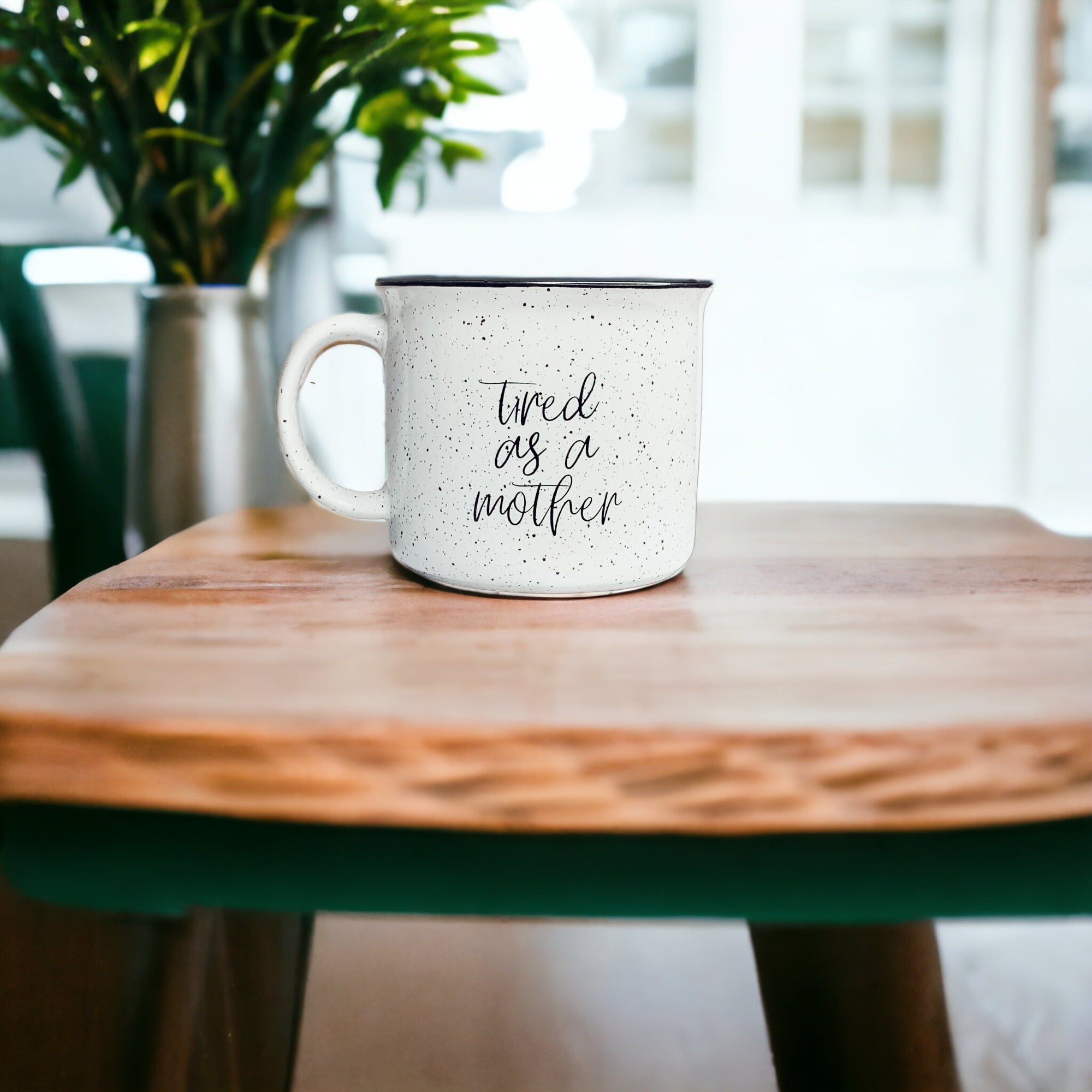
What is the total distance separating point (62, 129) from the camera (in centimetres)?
75

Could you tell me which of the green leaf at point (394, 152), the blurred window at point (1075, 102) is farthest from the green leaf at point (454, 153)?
the blurred window at point (1075, 102)

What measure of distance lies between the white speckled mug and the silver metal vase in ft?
1.09

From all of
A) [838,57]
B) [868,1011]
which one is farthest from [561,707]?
[838,57]

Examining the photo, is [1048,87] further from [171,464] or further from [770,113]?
[171,464]

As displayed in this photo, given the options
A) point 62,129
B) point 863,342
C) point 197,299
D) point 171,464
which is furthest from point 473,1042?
point 863,342

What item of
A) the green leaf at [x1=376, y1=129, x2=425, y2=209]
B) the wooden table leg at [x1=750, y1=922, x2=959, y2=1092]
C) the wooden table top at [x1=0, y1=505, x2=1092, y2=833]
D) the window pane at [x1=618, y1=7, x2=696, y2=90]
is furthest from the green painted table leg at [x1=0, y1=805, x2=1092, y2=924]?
the window pane at [x1=618, y1=7, x2=696, y2=90]

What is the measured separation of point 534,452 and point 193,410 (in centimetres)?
42

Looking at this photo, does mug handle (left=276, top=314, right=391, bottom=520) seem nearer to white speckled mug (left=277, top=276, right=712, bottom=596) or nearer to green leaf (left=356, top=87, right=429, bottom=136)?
white speckled mug (left=277, top=276, right=712, bottom=596)

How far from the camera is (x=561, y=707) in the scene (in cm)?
30

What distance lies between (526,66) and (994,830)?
1.01 m

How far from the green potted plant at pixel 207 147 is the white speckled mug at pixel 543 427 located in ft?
1.10

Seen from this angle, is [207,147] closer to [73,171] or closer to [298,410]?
[73,171]

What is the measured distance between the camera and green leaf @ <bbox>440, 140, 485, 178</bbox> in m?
0.84

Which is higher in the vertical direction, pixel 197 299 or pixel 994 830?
pixel 197 299
